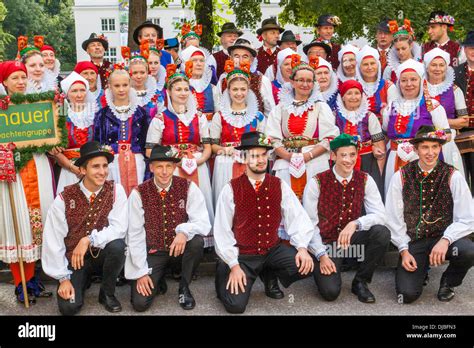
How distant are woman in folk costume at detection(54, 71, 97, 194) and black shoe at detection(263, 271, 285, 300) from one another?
2.02 metres

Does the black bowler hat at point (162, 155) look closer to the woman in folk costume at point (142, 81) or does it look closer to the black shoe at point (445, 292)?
the woman in folk costume at point (142, 81)

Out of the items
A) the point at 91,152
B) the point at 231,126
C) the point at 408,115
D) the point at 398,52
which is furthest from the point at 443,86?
the point at 91,152

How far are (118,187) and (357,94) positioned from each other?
263cm

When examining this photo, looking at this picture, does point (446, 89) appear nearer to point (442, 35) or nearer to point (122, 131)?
point (442, 35)

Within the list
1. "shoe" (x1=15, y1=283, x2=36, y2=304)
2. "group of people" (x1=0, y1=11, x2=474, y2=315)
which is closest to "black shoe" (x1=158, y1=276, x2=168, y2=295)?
"group of people" (x1=0, y1=11, x2=474, y2=315)

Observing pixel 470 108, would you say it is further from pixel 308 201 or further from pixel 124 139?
pixel 124 139

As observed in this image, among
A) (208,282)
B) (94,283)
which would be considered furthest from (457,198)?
(94,283)

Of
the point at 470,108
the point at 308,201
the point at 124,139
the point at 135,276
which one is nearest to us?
the point at 135,276

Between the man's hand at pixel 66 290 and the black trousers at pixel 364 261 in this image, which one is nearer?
the man's hand at pixel 66 290

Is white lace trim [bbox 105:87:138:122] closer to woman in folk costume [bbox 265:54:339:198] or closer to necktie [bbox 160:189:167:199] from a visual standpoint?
necktie [bbox 160:189:167:199]

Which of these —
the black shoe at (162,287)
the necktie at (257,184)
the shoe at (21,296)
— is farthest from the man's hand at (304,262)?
the shoe at (21,296)

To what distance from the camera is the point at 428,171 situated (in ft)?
17.6

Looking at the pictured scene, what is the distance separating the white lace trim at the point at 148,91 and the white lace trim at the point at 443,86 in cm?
296

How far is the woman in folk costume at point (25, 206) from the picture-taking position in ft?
17.2
